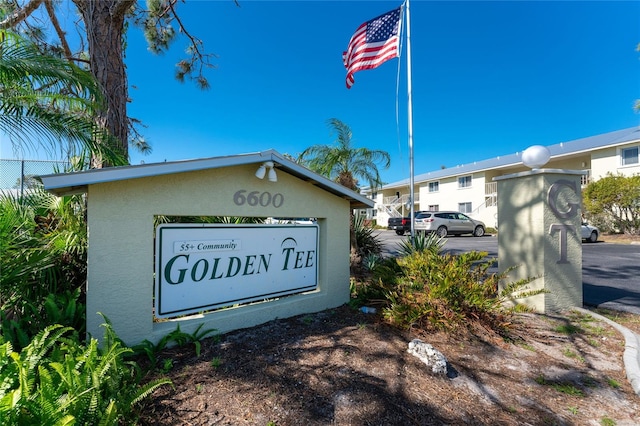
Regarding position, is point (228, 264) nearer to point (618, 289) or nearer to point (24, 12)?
point (24, 12)

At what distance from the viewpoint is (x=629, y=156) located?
2033 cm

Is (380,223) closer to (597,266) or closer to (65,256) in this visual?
(597,266)

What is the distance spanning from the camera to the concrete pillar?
204 inches

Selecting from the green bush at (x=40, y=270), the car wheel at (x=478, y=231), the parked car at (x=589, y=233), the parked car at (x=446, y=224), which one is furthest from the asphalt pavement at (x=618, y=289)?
the car wheel at (x=478, y=231)

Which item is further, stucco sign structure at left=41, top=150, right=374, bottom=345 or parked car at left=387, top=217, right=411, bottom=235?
parked car at left=387, top=217, right=411, bottom=235

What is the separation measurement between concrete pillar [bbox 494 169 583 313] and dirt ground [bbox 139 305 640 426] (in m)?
0.98

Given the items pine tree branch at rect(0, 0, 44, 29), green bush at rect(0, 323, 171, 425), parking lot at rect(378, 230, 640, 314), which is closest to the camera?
green bush at rect(0, 323, 171, 425)

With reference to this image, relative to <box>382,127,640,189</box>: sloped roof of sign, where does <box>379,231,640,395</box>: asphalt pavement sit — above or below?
below

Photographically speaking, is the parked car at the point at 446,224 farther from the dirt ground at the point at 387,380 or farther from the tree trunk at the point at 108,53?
the tree trunk at the point at 108,53

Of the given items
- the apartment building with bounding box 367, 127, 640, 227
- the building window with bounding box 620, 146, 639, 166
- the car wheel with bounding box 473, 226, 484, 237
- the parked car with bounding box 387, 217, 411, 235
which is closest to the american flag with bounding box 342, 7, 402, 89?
the apartment building with bounding box 367, 127, 640, 227

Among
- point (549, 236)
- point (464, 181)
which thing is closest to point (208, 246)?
point (549, 236)

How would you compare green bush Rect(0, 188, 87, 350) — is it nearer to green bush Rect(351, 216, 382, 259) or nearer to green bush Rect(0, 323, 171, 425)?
green bush Rect(0, 323, 171, 425)

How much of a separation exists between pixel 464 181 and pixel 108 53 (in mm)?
30228

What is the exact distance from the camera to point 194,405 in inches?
99.7
